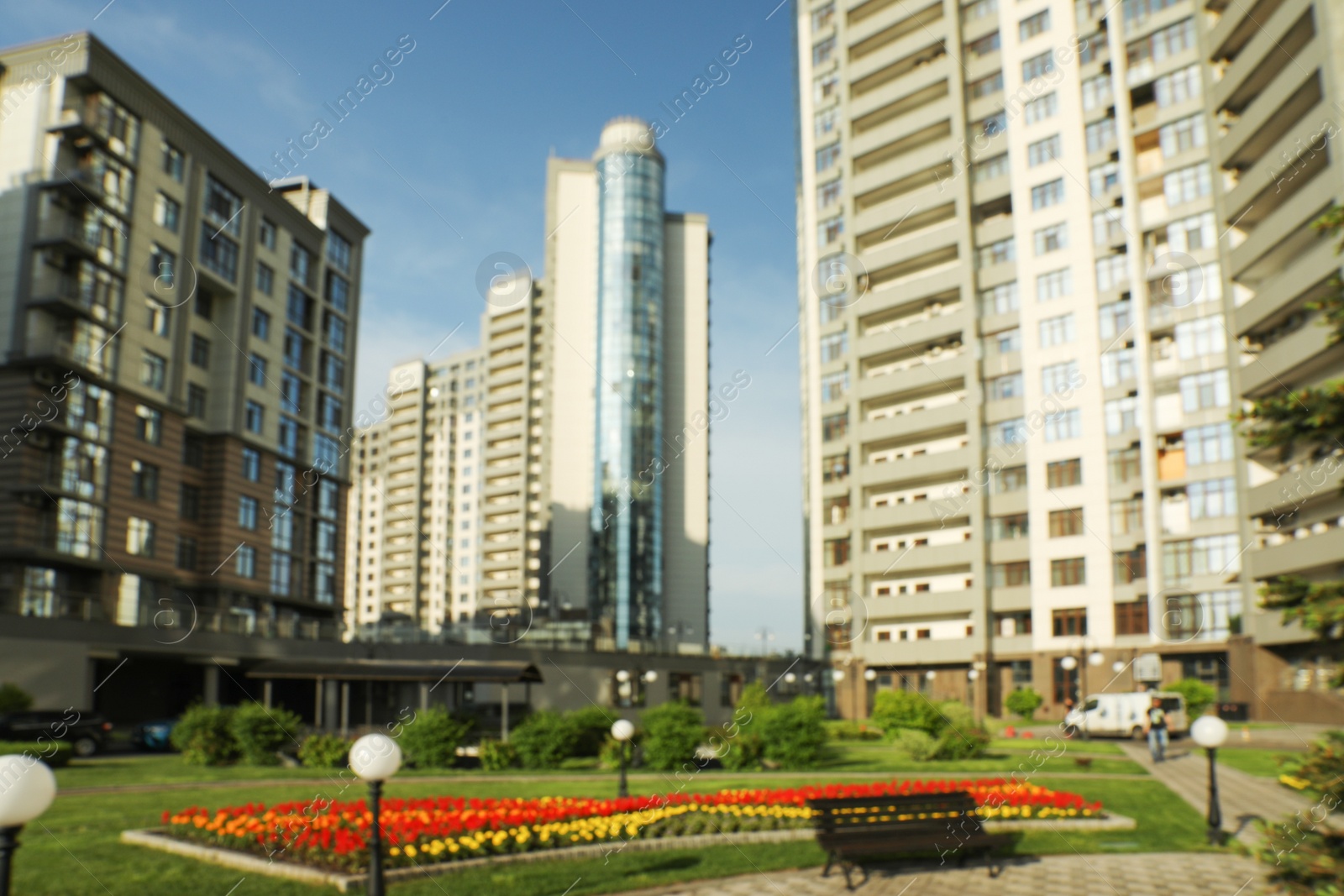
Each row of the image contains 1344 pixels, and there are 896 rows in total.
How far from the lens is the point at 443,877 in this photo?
1179 cm

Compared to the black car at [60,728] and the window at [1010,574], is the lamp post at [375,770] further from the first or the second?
the window at [1010,574]

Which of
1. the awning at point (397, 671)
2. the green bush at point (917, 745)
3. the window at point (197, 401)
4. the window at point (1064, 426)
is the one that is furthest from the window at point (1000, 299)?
the window at point (197, 401)

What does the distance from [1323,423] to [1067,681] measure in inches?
2083

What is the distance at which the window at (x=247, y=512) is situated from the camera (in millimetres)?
54969

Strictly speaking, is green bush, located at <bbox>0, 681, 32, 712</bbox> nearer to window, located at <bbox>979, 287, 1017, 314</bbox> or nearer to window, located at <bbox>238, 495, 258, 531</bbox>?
window, located at <bbox>238, 495, 258, 531</bbox>

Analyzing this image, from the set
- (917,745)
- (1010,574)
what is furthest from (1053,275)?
(917,745)

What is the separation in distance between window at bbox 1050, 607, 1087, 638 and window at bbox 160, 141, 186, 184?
2010 inches

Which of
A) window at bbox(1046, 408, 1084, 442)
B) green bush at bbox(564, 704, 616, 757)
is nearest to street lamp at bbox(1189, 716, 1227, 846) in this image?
green bush at bbox(564, 704, 616, 757)

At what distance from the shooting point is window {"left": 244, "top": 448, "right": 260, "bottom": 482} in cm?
5588

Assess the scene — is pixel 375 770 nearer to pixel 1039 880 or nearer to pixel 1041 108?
pixel 1039 880

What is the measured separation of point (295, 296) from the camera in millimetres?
62750

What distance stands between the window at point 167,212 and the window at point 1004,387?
45223mm

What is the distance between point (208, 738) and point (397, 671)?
754cm

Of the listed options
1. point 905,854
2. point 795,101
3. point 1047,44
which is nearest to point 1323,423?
point 905,854
